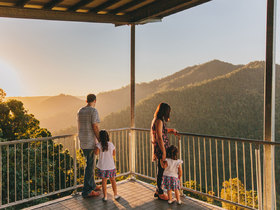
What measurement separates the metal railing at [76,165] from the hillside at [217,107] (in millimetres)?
6040

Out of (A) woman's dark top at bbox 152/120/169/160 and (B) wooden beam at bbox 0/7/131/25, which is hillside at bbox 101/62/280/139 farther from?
(A) woman's dark top at bbox 152/120/169/160

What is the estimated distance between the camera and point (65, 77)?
120 feet

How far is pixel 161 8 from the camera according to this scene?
443cm

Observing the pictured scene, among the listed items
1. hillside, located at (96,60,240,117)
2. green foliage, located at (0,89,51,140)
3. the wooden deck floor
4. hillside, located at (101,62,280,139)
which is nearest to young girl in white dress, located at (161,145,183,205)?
the wooden deck floor

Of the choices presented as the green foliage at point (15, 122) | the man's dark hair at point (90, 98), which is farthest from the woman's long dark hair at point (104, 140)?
the green foliage at point (15, 122)

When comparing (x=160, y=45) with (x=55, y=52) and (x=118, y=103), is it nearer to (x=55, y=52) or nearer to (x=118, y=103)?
(x=118, y=103)

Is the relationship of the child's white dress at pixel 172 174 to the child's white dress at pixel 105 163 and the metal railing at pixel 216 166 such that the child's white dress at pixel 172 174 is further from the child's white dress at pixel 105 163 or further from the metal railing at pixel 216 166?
the child's white dress at pixel 105 163

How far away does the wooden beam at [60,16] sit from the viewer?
12.9 ft

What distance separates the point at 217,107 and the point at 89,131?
110 ft

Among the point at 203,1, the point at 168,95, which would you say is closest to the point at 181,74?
the point at 168,95

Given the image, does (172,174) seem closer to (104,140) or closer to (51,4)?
(104,140)

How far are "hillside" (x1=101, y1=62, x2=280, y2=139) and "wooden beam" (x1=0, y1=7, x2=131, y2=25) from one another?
28873mm

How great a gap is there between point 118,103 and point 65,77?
827 centimetres

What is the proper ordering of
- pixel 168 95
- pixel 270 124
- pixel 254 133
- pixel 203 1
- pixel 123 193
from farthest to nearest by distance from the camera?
1. pixel 168 95
2. pixel 254 133
3. pixel 123 193
4. pixel 203 1
5. pixel 270 124
